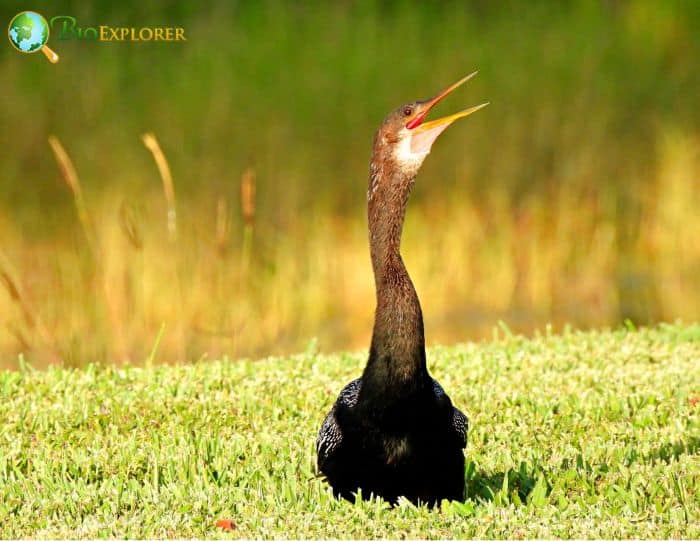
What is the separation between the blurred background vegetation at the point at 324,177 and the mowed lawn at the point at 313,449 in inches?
68.9

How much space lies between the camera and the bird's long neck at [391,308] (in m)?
5.21

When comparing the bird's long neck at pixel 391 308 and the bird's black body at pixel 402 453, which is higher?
the bird's long neck at pixel 391 308

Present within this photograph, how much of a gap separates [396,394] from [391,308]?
0.36m

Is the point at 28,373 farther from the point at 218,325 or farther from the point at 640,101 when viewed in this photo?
the point at 640,101

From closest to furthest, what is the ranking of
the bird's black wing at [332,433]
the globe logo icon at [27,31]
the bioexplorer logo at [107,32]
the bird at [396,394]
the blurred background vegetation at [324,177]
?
the bird at [396,394]
the bird's black wing at [332,433]
the globe logo icon at [27,31]
the blurred background vegetation at [324,177]
the bioexplorer logo at [107,32]

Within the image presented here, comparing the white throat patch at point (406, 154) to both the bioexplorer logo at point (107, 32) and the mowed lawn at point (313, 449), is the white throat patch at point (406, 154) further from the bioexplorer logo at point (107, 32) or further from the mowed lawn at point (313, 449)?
the bioexplorer logo at point (107, 32)

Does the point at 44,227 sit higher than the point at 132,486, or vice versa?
the point at 44,227

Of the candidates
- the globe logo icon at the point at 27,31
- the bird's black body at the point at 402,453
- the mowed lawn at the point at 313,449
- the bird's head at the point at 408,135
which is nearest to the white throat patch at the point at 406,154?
the bird's head at the point at 408,135

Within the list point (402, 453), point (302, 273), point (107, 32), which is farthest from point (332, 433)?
point (107, 32)

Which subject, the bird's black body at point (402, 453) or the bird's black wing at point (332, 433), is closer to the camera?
the bird's black body at point (402, 453)

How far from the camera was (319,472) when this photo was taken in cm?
577

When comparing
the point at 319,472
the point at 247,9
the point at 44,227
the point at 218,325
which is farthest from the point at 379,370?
the point at 247,9

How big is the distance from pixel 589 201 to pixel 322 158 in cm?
270

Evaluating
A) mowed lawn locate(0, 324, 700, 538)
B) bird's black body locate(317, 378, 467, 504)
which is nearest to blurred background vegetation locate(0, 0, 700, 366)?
mowed lawn locate(0, 324, 700, 538)
